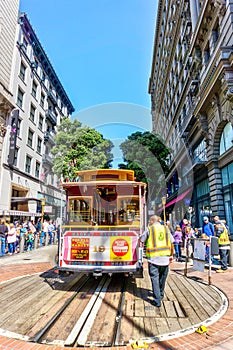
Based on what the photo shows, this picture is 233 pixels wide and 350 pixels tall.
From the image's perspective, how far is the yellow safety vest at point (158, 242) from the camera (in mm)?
5238

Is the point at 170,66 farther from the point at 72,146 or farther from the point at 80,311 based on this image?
the point at 80,311

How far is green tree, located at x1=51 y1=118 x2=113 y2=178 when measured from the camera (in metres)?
25.7

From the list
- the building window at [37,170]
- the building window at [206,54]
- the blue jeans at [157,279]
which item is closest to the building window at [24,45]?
the building window at [37,170]

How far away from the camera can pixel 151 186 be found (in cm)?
2297

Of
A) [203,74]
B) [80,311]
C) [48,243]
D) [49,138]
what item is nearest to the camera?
[80,311]

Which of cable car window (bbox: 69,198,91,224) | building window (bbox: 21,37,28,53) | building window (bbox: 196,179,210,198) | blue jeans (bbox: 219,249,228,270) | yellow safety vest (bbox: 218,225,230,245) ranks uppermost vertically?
building window (bbox: 21,37,28,53)

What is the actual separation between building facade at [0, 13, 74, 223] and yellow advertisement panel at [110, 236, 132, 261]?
43.6ft

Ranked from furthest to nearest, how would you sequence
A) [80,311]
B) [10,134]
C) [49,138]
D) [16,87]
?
[49,138], [16,87], [10,134], [80,311]

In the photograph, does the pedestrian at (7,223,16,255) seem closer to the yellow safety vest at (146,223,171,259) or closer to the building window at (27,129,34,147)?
the yellow safety vest at (146,223,171,259)

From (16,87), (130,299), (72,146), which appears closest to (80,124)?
(72,146)

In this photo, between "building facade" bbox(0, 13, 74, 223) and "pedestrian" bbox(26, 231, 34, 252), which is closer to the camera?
"pedestrian" bbox(26, 231, 34, 252)

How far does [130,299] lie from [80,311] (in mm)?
1318

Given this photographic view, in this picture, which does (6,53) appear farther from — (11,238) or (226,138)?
(226,138)

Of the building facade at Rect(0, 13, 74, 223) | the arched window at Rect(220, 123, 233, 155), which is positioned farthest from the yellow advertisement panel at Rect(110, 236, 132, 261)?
the building facade at Rect(0, 13, 74, 223)
